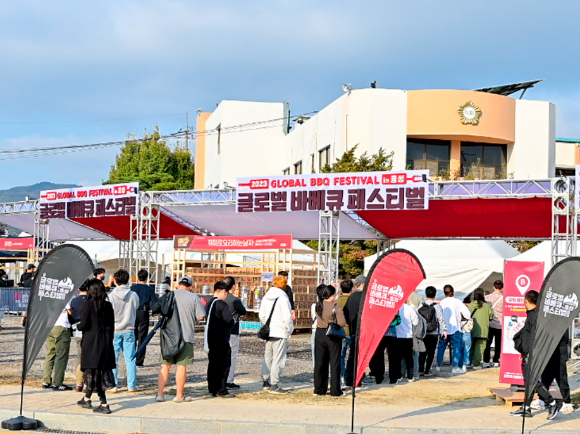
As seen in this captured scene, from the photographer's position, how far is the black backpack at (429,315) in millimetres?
13969

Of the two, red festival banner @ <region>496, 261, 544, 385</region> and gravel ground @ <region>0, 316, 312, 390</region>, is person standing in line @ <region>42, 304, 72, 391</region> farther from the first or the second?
red festival banner @ <region>496, 261, 544, 385</region>

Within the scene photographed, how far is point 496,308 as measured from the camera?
16000 millimetres

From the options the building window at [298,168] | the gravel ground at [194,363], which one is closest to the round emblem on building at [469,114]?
the building window at [298,168]

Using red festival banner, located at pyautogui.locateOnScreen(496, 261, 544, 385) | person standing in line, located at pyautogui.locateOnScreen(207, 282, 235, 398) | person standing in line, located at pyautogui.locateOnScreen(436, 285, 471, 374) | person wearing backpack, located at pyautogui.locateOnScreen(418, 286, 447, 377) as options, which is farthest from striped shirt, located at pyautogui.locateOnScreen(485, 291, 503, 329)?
person standing in line, located at pyautogui.locateOnScreen(207, 282, 235, 398)

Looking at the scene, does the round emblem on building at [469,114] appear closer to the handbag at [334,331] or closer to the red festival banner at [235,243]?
the red festival banner at [235,243]

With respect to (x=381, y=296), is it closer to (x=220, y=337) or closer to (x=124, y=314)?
(x=220, y=337)

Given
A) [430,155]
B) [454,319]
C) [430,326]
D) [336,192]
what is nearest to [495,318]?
[454,319]

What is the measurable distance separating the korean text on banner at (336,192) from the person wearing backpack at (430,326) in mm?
4898

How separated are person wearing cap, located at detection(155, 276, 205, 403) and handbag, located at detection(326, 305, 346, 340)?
188 cm

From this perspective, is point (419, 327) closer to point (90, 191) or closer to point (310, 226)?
point (310, 226)

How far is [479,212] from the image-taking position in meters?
20.5

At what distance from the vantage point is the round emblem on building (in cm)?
3575

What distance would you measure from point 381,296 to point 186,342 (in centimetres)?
271

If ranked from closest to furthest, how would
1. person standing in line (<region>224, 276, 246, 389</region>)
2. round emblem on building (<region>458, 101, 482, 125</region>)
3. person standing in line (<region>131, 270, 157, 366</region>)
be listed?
person standing in line (<region>224, 276, 246, 389</region>) → person standing in line (<region>131, 270, 157, 366</region>) → round emblem on building (<region>458, 101, 482, 125</region>)
